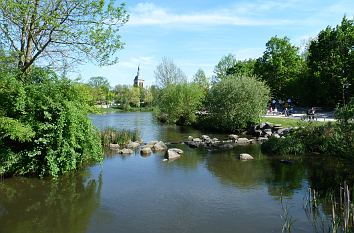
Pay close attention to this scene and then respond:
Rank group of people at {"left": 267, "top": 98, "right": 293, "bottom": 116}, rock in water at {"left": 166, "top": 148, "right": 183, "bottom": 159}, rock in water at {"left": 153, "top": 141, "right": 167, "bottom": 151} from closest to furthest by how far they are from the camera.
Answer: rock in water at {"left": 166, "top": 148, "right": 183, "bottom": 159}
rock in water at {"left": 153, "top": 141, "right": 167, "bottom": 151}
group of people at {"left": 267, "top": 98, "right": 293, "bottom": 116}

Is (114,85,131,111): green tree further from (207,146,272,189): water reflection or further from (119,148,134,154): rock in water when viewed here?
(207,146,272,189): water reflection

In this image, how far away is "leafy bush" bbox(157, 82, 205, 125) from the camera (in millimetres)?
53372

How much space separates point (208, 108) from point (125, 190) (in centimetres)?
3025

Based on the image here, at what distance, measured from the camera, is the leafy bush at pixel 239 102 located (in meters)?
41.9

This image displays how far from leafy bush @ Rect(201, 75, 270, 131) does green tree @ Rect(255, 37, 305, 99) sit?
25415 millimetres

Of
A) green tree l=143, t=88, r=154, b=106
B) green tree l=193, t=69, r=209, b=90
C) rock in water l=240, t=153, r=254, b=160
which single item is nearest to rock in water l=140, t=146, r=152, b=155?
rock in water l=240, t=153, r=254, b=160

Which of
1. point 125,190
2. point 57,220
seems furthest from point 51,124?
point 57,220

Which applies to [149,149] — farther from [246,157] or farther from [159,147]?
[246,157]

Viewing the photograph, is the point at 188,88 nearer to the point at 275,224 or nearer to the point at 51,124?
the point at 51,124

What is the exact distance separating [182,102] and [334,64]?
2214cm

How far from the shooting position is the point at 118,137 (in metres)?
31.9

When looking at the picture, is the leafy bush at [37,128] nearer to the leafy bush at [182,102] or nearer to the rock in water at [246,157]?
the rock in water at [246,157]

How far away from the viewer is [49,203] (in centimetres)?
1562

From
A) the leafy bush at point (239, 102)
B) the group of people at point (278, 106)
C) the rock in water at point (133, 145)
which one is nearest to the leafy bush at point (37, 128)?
the rock in water at point (133, 145)
